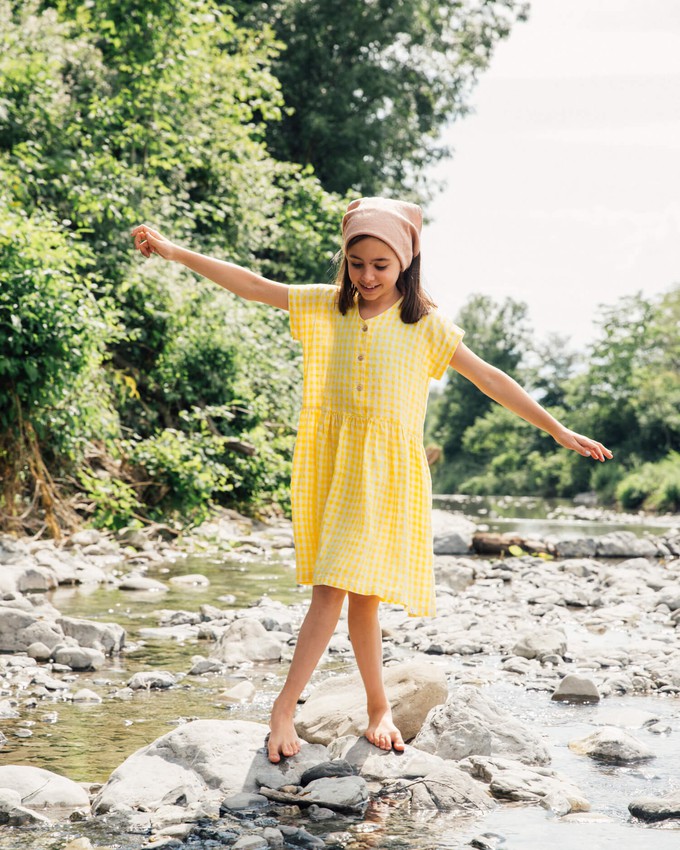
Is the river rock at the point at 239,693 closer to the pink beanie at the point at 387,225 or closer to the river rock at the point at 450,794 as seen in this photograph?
the river rock at the point at 450,794

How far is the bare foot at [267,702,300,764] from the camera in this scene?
3361mm

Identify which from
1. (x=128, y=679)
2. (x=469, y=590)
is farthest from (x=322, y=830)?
(x=469, y=590)

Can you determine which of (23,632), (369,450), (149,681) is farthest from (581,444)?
(23,632)

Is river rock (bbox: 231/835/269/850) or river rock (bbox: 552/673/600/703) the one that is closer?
river rock (bbox: 231/835/269/850)

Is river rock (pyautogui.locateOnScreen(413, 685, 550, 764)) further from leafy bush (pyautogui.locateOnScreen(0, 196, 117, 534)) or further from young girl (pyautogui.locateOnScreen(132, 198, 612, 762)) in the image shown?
leafy bush (pyautogui.locateOnScreen(0, 196, 117, 534))

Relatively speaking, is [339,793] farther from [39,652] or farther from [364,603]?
[39,652]

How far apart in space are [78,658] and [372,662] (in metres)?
2.07

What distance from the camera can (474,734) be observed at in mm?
3641

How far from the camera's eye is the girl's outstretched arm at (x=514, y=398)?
356 cm

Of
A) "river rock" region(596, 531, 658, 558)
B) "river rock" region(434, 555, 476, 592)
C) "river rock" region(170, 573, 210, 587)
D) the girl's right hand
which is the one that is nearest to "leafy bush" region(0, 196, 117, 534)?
"river rock" region(170, 573, 210, 587)

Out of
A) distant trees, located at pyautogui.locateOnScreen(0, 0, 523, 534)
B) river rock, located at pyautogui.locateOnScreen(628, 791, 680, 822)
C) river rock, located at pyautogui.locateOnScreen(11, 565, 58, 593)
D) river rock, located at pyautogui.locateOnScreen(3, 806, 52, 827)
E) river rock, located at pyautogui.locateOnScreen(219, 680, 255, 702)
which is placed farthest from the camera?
distant trees, located at pyautogui.locateOnScreen(0, 0, 523, 534)

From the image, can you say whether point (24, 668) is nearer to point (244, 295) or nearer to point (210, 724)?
point (210, 724)

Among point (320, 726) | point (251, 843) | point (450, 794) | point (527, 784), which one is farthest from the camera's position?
point (320, 726)

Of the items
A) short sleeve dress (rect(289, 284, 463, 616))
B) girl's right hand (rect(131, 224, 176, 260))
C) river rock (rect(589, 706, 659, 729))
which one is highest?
girl's right hand (rect(131, 224, 176, 260))
